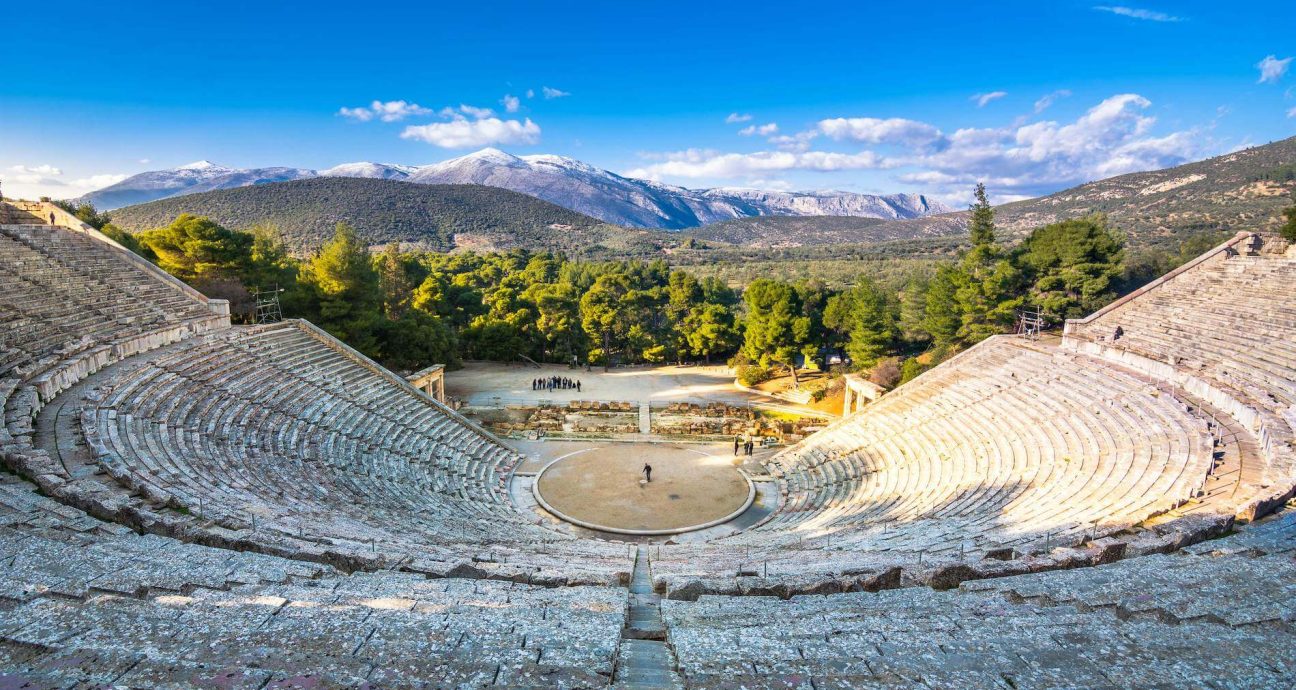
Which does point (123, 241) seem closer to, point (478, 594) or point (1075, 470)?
point (478, 594)

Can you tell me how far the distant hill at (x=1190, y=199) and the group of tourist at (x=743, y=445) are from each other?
4060cm

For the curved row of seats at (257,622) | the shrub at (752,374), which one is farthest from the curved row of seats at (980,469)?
the shrub at (752,374)

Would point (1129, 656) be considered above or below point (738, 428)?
above

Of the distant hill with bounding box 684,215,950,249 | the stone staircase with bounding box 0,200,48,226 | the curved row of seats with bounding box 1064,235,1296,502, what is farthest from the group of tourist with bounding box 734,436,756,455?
the distant hill with bounding box 684,215,950,249

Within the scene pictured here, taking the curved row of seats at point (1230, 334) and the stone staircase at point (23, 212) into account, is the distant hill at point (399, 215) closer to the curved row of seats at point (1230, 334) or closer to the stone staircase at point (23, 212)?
the stone staircase at point (23, 212)

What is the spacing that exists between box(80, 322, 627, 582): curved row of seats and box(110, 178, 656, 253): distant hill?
65.0 m

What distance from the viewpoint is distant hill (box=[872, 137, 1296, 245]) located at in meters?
50.8

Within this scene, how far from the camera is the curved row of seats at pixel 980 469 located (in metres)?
9.44

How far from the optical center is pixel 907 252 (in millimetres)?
84375

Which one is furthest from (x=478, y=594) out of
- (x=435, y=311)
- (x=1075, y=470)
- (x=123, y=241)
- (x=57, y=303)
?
(x=435, y=311)

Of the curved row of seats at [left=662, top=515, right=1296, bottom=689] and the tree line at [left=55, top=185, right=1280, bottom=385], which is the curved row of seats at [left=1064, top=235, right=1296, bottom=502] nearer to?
the curved row of seats at [left=662, top=515, right=1296, bottom=689]

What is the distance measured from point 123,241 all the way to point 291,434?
19.4 metres

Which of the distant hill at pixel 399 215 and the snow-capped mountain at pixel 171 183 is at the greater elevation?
the snow-capped mountain at pixel 171 183

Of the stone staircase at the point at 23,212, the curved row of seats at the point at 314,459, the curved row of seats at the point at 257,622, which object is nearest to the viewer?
the curved row of seats at the point at 257,622
